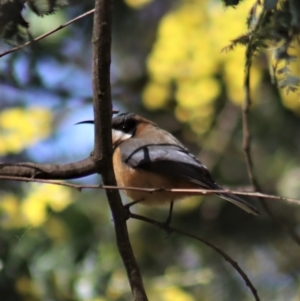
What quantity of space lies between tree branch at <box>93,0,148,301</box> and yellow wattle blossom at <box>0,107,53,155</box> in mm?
2452

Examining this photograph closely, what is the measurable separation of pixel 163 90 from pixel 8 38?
291 cm

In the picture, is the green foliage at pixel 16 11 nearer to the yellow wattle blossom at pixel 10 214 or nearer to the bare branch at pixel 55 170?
the bare branch at pixel 55 170

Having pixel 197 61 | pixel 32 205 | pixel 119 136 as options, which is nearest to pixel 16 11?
pixel 119 136

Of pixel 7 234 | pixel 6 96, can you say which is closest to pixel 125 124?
pixel 7 234

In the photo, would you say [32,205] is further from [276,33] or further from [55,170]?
[276,33]

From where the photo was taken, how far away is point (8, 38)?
7.86 feet

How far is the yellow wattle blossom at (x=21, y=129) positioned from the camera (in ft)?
15.7

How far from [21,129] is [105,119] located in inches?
116

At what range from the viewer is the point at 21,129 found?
16.3 ft

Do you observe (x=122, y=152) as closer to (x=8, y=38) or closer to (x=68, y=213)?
(x=68, y=213)

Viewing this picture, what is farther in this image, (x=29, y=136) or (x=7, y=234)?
(x=29, y=136)

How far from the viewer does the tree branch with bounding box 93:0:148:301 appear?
6.62 ft

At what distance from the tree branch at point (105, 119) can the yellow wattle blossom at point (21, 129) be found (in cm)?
245

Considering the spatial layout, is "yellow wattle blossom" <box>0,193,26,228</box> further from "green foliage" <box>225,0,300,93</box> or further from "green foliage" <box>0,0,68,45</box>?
"green foliage" <box>225,0,300,93</box>
